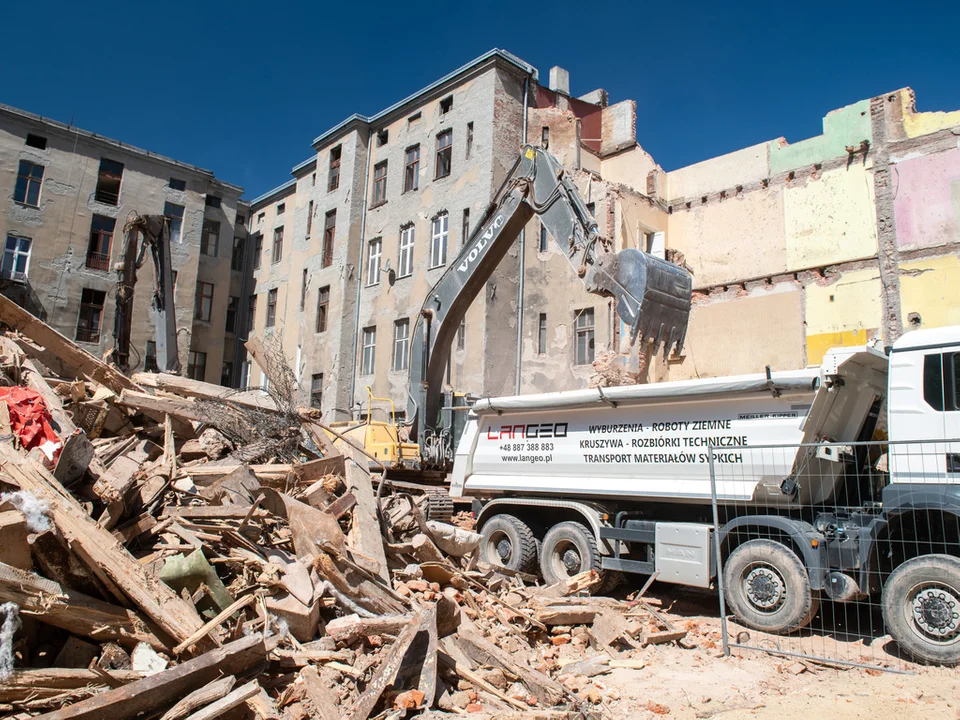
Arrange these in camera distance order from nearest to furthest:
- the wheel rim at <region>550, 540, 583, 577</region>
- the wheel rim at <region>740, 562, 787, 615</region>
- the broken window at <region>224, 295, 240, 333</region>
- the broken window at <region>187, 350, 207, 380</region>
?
the wheel rim at <region>740, 562, 787, 615</region> → the wheel rim at <region>550, 540, 583, 577</region> → the broken window at <region>187, 350, 207, 380</region> → the broken window at <region>224, 295, 240, 333</region>

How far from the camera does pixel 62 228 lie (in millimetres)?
30766

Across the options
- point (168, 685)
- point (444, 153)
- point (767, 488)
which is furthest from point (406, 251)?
point (168, 685)

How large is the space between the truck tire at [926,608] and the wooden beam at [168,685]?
218 inches

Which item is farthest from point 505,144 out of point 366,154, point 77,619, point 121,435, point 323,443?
point 77,619

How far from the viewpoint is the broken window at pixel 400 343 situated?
24.6 metres

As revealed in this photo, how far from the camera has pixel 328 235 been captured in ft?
96.9

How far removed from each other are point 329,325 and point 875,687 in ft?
79.8

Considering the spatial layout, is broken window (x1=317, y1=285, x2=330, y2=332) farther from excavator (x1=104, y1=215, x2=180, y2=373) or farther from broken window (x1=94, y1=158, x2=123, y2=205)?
broken window (x1=94, y1=158, x2=123, y2=205)

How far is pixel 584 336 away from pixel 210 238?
76.6ft

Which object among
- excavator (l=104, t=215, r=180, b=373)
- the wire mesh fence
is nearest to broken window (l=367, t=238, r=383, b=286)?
excavator (l=104, t=215, r=180, b=373)

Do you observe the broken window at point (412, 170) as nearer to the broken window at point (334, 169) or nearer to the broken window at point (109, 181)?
the broken window at point (334, 169)

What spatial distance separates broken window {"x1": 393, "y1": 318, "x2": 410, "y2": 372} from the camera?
80.8 feet

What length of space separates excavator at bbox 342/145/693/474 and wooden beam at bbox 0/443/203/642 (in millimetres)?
6525

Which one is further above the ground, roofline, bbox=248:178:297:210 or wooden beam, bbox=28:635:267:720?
roofline, bbox=248:178:297:210
